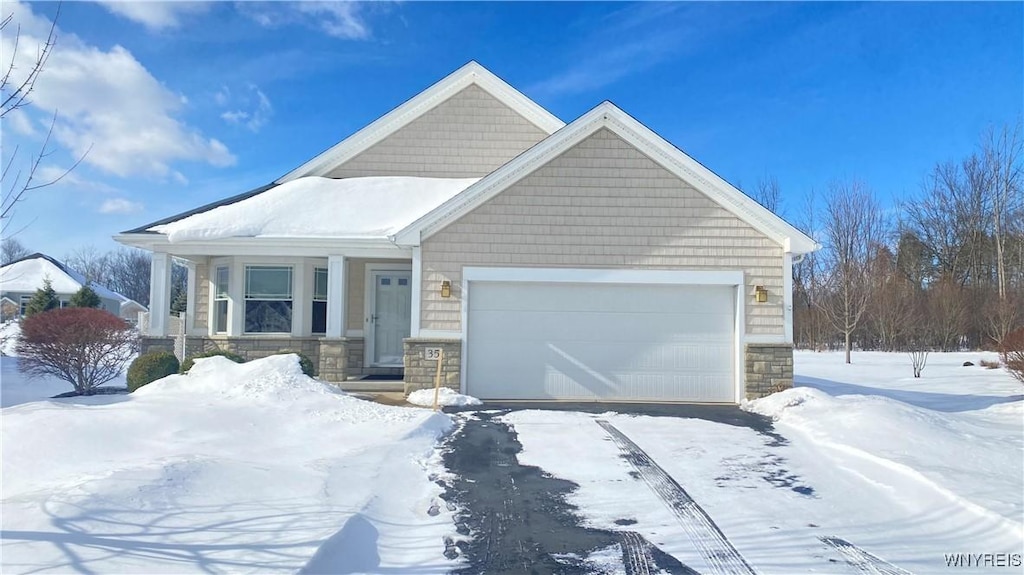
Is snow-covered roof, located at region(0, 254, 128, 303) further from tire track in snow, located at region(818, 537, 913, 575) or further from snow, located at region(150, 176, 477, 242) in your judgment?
tire track in snow, located at region(818, 537, 913, 575)

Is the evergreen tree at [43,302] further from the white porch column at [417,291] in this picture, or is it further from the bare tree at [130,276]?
the bare tree at [130,276]

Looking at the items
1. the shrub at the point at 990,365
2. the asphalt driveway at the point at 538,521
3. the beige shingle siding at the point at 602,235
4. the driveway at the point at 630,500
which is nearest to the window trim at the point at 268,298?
the beige shingle siding at the point at 602,235

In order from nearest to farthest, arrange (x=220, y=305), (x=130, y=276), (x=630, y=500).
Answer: (x=630, y=500) < (x=220, y=305) < (x=130, y=276)

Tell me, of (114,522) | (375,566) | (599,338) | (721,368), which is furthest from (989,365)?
(114,522)

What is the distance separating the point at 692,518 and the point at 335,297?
9.06 m

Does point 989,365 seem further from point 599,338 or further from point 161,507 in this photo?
point 161,507

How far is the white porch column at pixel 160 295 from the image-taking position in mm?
12820

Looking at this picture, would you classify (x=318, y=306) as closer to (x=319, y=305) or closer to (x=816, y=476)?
(x=319, y=305)

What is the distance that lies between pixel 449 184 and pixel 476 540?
11.4m

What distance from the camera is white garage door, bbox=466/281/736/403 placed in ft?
38.1

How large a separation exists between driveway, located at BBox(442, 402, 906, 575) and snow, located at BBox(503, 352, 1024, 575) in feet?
0.09

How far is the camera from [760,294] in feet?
37.6

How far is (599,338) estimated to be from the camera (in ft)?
38.1

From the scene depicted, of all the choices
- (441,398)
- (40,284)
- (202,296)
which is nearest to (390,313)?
(441,398)
